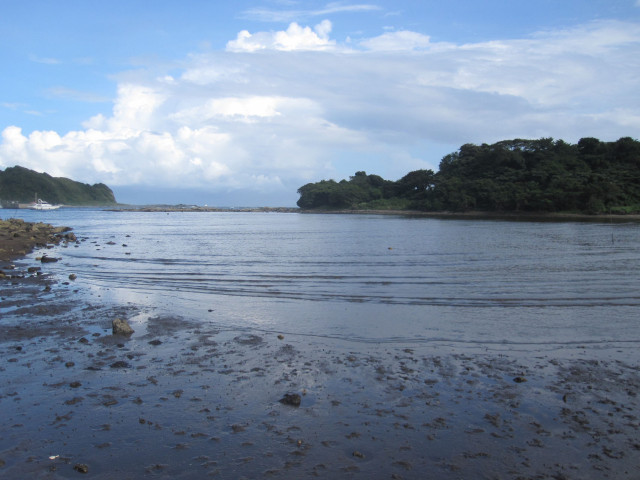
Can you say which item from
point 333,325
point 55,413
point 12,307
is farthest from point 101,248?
point 55,413

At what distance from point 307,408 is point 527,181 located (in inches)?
4937

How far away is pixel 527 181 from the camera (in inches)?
4700

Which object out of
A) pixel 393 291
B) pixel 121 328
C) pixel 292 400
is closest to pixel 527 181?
pixel 393 291

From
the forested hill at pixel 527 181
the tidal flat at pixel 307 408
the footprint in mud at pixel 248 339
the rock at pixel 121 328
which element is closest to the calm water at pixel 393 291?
the footprint in mud at pixel 248 339

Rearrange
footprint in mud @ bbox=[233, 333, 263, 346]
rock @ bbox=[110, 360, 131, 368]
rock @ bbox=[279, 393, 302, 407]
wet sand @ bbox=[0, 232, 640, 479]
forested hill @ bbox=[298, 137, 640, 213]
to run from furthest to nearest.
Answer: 1. forested hill @ bbox=[298, 137, 640, 213]
2. footprint in mud @ bbox=[233, 333, 263, 346]
3. rock @ bbox=[110, 360, 131, 368]
4. rock @ bbox=[279, 393, 302, 407]
5. wet sand @ bbox=[0, 232, 640, 479]

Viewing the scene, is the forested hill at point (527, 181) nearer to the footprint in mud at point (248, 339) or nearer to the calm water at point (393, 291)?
the calm water at point (393, 291)

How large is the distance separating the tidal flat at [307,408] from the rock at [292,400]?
9 cm

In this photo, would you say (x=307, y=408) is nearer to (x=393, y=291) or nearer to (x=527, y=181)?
(x=393, y=291)

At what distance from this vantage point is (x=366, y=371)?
8852 millimetres

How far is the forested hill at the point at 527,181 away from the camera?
3836 inches

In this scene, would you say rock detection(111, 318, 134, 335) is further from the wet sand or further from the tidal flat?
the tidal flat

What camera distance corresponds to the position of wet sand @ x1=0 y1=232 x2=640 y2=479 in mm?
5652

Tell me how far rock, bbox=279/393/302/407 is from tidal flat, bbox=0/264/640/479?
0.29ft

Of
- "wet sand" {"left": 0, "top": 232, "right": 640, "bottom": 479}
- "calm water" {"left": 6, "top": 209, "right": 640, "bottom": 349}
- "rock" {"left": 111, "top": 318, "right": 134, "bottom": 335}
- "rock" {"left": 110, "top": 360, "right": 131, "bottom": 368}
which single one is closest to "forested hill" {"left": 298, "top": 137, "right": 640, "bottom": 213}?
"calm water" {"left": 6, "top": 209, "right": 640, "bottom": 349}
